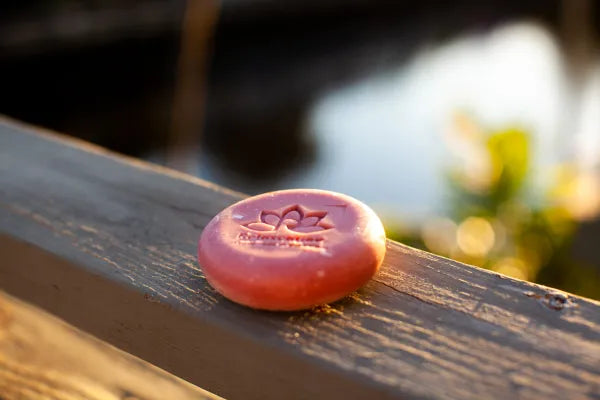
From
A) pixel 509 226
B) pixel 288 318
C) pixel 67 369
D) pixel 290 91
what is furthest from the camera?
pixel 290 91

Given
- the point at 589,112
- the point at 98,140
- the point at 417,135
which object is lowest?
the point at 98,140

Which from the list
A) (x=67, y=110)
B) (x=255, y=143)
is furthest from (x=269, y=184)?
(x=67, y=110)

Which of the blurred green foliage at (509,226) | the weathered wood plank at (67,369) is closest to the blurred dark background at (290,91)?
the blurred green foliage at (509,226)

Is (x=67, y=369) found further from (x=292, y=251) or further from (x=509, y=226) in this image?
(x=509, y=226)

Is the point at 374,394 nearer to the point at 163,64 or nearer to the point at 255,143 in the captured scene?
the point at 255,143

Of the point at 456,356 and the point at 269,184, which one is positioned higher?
the point at 456,356

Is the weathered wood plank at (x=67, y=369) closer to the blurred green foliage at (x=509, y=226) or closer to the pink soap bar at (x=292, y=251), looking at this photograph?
the pink soap bar at (x=292, y=251)

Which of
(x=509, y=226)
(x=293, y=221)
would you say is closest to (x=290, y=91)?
(x=509, y=226)
